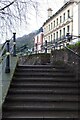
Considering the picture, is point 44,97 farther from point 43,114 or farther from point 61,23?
point 61,23

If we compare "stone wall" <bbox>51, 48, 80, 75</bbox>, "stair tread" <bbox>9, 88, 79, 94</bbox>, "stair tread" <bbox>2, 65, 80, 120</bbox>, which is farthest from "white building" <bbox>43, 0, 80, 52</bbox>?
"stair tread" <bbox>9, 88, 79, 94</bbox>

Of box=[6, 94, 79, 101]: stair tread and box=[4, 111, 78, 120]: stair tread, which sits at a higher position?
box=[6, 94, 79, 101]: stair tread

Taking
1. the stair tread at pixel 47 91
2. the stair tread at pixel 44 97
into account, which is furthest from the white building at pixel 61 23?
the stair tread at pixel 44 97

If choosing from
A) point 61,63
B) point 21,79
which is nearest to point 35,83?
point 21,79

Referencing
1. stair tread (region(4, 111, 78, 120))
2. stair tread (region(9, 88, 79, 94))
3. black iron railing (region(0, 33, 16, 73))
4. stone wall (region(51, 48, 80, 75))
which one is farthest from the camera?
stone wall (region(51, 48, 80, 75))

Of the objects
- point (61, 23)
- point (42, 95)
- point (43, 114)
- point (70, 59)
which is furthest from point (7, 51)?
point (61, 23)

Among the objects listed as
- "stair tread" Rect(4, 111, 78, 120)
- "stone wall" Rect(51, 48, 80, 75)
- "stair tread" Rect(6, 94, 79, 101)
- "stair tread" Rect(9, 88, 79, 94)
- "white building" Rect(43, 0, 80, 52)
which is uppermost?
"white building" Rect(43, 0, 80, 52)

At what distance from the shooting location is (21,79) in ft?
32.2

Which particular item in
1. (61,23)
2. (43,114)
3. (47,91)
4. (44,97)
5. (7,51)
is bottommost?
(43,114)

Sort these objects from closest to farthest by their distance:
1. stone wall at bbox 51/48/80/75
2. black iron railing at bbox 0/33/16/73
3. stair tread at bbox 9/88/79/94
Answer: stair tread at bbox 9/88/79/94
black iron railing at bbox 0/33/16/73
stone wall at bbox 51/48/80/75

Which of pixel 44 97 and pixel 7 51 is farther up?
pixel 7 51

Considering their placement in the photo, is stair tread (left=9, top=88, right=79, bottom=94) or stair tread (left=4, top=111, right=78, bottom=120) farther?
stair tread (left=9, top=88, right=79, bottom=94)

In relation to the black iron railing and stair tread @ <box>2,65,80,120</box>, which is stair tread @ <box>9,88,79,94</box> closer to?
stair tread @ <box>2,65,80,120</box>

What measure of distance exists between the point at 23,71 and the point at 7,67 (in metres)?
1.17
